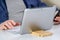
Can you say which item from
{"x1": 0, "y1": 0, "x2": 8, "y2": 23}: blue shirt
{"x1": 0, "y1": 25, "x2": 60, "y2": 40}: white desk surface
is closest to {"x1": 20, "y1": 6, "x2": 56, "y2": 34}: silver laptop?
{"x1": 0, "y1": 25, "x2": 60, "y2": 40}: white desk surface

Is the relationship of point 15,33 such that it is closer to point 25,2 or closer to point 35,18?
point 35,18

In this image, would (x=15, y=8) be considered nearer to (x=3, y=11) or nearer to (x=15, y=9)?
(x=15, y=9)

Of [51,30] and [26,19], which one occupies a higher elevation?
[26,19]

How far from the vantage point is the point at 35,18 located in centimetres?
117

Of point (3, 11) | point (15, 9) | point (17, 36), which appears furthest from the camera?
point (15, 9)

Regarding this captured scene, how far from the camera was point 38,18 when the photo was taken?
1180 millimetres

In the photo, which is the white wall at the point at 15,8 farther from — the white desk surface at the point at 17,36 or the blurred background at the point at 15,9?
the white desk surface at the point at 17,36

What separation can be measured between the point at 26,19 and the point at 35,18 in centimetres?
8

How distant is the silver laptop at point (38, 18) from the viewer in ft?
3.70

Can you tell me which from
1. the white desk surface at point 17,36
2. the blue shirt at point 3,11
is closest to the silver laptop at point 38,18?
the white desk surface at point 17,36

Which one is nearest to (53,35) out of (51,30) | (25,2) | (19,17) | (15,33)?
(51,30)

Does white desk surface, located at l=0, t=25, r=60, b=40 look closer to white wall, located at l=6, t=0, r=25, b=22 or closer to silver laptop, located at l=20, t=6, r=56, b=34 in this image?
silver laptop, located at l=20, t=6, r=56, b=34

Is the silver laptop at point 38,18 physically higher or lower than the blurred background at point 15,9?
higher

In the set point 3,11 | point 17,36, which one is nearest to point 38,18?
point 17,36
